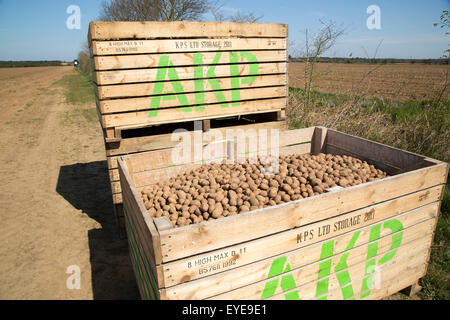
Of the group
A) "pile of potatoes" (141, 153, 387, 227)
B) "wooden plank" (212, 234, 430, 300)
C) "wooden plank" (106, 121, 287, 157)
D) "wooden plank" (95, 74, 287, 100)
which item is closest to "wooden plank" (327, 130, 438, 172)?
"pile of potatoes" (141, 153, 387, 227)

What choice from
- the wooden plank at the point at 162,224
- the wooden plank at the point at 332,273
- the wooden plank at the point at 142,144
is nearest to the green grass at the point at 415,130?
the wooden plank at the point at 332,273

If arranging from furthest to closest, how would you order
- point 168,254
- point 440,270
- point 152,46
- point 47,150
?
point 47,150
point 152,46
point 440,270
point 168,254

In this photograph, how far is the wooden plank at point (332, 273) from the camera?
186 centimetres

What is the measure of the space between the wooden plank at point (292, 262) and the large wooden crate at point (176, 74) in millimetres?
2163

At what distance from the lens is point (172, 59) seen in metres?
3.42

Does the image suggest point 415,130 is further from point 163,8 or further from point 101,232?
point 163,8

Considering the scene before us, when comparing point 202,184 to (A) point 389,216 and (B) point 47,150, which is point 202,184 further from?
(B) point 47,150

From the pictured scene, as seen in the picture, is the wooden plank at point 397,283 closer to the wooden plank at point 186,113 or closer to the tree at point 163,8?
the wooden plank at point 186,113

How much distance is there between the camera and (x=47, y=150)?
24.8ft

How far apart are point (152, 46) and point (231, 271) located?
255 cm

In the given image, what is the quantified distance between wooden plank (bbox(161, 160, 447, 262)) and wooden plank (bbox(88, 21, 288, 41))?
242 centimetres

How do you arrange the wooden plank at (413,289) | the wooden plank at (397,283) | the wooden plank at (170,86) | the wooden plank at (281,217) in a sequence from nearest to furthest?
the wooden plank at (281,217)
the wooden plank at (397,283)
the wooden plank at (413,289)
the wooden plank at (170,86)

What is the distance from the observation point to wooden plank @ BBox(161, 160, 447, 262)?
162 cm
